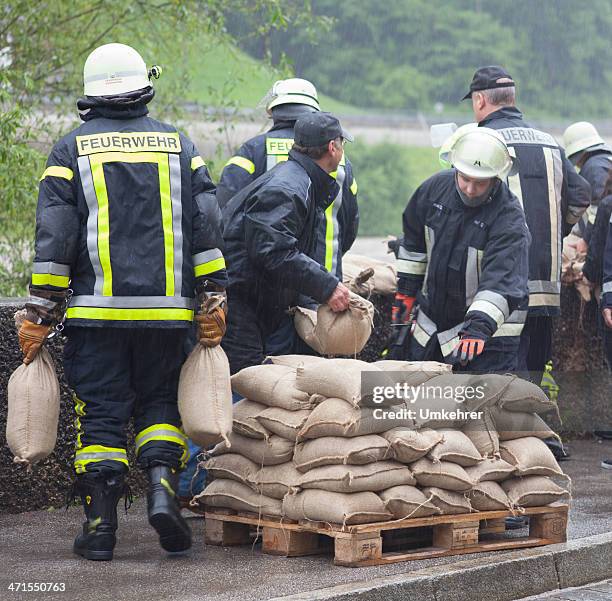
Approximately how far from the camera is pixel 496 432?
5773mm

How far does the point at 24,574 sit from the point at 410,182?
162 feet

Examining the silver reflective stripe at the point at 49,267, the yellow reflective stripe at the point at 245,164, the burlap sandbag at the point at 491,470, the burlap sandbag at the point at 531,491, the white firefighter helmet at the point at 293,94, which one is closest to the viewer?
the silver reflective stripe at the point at 49,267

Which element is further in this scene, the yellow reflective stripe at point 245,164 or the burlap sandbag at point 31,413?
the yellow reflective stripe at point 245,164

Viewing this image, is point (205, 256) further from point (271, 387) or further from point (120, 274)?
point (271, 387)

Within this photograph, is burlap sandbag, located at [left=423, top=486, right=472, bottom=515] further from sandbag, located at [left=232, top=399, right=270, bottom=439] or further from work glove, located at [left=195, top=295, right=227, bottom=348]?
work glove, located at [left=195, top=295, right=227, bottom=348]

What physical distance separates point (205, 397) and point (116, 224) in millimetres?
780

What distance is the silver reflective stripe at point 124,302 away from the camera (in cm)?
523

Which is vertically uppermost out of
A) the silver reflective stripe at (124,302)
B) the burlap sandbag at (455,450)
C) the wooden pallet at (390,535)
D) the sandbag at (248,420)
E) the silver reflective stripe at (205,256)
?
the silver reflective stripe at (205,256)

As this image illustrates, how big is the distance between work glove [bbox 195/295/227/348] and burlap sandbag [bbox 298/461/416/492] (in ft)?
2.22

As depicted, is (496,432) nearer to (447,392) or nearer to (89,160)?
(447,392)

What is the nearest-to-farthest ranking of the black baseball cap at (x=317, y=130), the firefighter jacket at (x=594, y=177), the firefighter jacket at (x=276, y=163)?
1. the black baseball cap at (x=317, y=130)
2. the firefighter jacket at (x=276, y=163)
3. the firefighter jacket at (x=594, y=177)

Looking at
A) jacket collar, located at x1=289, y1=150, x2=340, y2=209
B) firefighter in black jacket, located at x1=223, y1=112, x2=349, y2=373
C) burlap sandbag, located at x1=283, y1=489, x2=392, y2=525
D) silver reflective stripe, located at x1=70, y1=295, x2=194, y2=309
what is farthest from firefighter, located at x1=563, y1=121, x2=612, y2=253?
silver reflective stripe, located at x1=70, y1=295, x2=194, y2=309

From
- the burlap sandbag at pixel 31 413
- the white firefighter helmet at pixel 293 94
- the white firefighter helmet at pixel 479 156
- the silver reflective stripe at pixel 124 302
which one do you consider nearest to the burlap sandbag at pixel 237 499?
the burlap sandbag at pixel 31 413

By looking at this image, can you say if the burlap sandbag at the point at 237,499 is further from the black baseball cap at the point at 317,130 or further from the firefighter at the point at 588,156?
the firefighter at the point at 588,156
